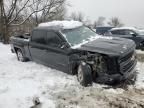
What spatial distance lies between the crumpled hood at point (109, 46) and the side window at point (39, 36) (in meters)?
1.87

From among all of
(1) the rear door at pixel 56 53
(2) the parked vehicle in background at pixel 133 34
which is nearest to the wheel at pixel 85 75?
(1) the rear door at pixel 56 53

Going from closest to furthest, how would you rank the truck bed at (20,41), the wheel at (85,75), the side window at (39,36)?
the wheel at (85,75) < the side window at (39,36) < the truck bed at (20,41)

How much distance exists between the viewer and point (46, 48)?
721cm

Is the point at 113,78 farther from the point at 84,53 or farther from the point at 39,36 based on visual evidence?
the point at 39,36

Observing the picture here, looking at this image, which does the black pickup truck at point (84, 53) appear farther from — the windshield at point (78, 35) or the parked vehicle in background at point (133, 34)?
the parked vehicle in background at point (133, 34)

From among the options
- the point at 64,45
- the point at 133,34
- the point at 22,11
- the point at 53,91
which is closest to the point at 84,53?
the point at 64,45

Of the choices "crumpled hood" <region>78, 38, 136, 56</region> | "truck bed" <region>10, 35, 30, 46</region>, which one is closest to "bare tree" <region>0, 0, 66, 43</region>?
"truck bed" <region>10, 35, 30, 46</region>

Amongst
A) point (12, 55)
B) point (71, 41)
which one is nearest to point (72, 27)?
point (71, 41)

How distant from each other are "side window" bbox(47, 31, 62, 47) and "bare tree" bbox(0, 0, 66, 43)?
13.3m

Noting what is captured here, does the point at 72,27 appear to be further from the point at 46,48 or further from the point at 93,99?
the point at 93,99

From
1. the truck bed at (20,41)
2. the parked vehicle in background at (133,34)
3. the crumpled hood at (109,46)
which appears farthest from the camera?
the parked vehicle in background at (133,34)

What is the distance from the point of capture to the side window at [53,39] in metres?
6.73

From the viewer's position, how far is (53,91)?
18.1 feet

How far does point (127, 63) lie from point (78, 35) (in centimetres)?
202
